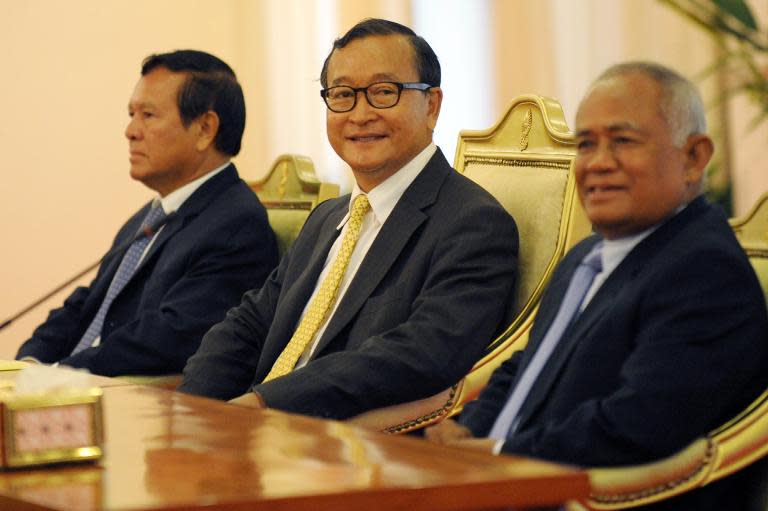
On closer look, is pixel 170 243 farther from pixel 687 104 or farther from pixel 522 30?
pixel 687 104

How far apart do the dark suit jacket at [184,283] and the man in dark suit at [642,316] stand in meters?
1.52

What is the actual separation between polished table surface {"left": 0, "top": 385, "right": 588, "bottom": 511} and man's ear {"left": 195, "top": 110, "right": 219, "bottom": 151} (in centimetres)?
244

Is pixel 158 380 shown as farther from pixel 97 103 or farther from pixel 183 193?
pixel 97 103

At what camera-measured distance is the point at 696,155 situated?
2.27 meters

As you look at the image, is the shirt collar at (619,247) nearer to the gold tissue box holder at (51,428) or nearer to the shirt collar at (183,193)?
the gold tissue box holder at (51,428)

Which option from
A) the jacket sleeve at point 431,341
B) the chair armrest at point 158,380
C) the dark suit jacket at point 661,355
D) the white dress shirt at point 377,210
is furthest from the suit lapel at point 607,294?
the chair armrest at point 158,380

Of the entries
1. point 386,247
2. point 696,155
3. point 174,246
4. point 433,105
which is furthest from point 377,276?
point 174,246

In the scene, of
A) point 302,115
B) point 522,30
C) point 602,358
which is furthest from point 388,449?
point 302,115

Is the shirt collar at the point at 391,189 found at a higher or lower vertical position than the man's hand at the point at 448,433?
higher

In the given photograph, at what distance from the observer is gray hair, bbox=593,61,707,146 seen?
7.42ft

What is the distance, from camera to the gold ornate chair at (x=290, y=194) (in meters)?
4.16

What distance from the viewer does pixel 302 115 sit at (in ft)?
20.3

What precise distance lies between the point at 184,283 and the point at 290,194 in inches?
25.4

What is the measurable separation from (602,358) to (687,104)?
0.48 metres
